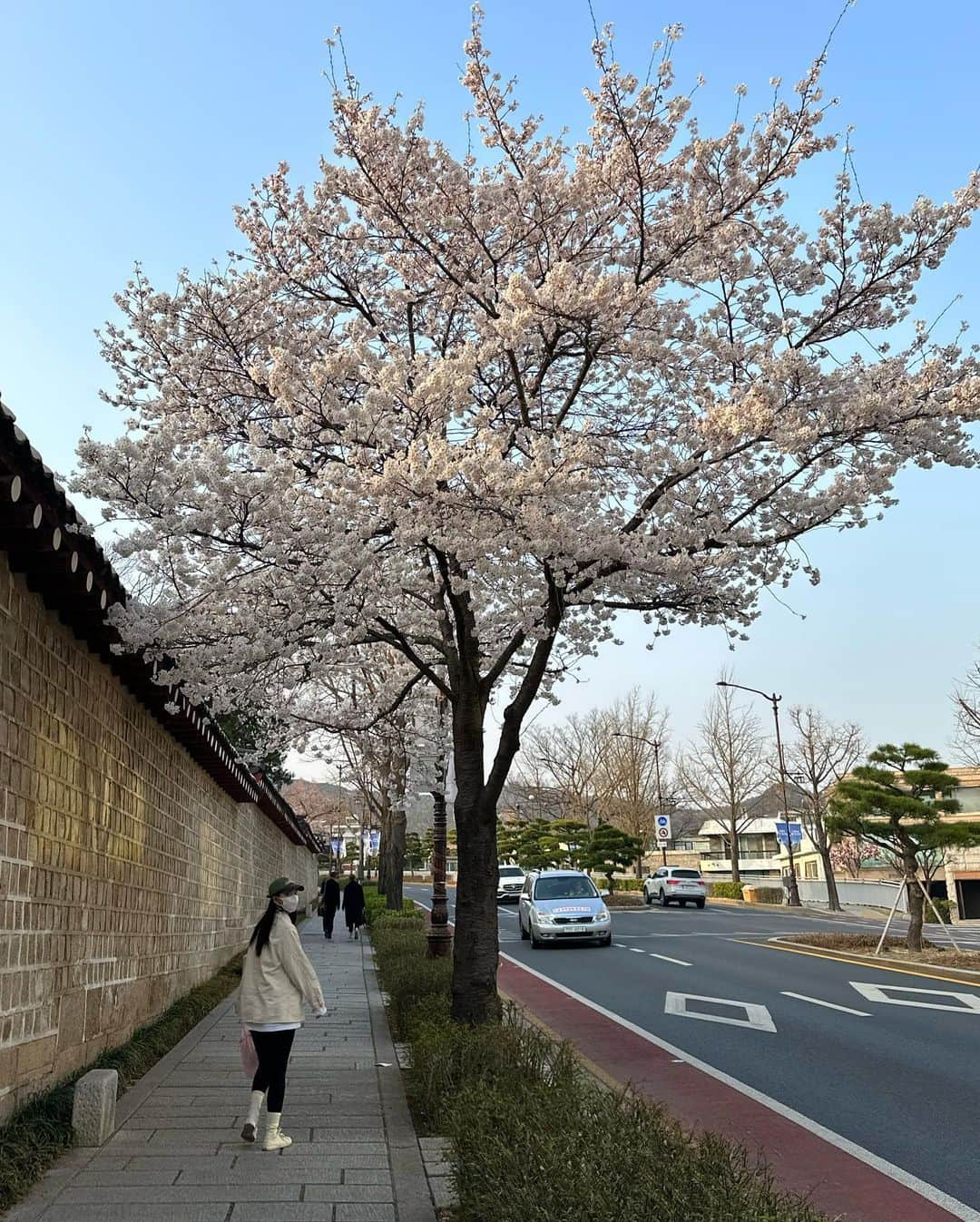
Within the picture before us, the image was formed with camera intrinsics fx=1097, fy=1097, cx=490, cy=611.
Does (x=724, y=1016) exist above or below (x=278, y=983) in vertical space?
below

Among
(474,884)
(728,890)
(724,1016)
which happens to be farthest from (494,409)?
(728,890)

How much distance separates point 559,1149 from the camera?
4.55m

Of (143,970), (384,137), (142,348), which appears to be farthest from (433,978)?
(384,137)

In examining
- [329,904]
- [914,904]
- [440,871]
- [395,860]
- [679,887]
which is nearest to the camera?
[440,871]

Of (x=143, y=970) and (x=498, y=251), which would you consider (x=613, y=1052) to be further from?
(x=498, y=251)

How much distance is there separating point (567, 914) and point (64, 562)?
18.9 m

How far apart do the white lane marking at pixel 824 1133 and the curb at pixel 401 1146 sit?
271 centimetres

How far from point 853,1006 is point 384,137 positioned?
1116 centimetres

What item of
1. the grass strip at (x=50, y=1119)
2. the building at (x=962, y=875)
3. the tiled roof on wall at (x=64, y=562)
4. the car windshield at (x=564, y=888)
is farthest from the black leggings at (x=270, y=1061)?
the building at (x=962, y=875)

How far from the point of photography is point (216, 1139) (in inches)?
270

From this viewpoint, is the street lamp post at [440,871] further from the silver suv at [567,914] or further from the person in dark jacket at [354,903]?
the person in dark jacket at [354,903]

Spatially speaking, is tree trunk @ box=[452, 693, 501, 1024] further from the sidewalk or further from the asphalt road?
the asphalt road

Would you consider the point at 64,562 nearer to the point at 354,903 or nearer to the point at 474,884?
the point at 474,884

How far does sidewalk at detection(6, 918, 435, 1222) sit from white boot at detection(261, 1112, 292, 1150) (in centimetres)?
7
